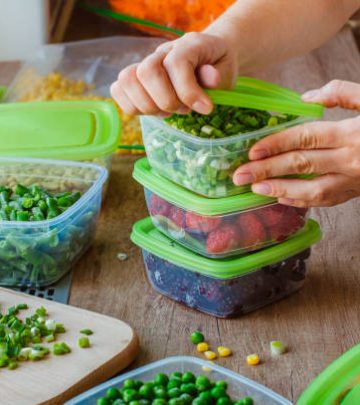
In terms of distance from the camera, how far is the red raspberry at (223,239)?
4.59 feet

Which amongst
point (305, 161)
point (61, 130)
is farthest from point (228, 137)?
point (61, 130)

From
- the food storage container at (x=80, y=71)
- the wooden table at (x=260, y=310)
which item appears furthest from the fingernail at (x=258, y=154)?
the food storage container at (x=80, y=71)

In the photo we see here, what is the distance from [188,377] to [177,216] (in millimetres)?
314

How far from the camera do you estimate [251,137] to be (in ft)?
4.47

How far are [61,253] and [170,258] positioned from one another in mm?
221

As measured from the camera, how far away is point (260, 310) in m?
1.47

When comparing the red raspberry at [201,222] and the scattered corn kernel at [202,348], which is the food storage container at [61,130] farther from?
the scattered corn kernel at [202,348]

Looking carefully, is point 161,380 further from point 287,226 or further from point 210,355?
point 287,226

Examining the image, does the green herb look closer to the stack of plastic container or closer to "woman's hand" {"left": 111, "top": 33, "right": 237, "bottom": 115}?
the stack of plastic container

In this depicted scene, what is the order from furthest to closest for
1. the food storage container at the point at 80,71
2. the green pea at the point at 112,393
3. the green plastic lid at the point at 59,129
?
the food storage container at the point at 80,71 < the green plastic lid at the point at 59,129 < the green pea at the point at 112,393

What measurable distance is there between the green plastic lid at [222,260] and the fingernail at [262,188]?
111 mm

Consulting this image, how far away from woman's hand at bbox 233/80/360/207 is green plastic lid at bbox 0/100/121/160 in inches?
20.5

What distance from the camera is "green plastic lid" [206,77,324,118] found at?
1.33m

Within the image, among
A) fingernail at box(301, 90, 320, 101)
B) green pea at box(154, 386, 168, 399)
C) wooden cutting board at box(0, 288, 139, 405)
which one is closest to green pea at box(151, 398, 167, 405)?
green pea at box(154, 386, 168, 399)
